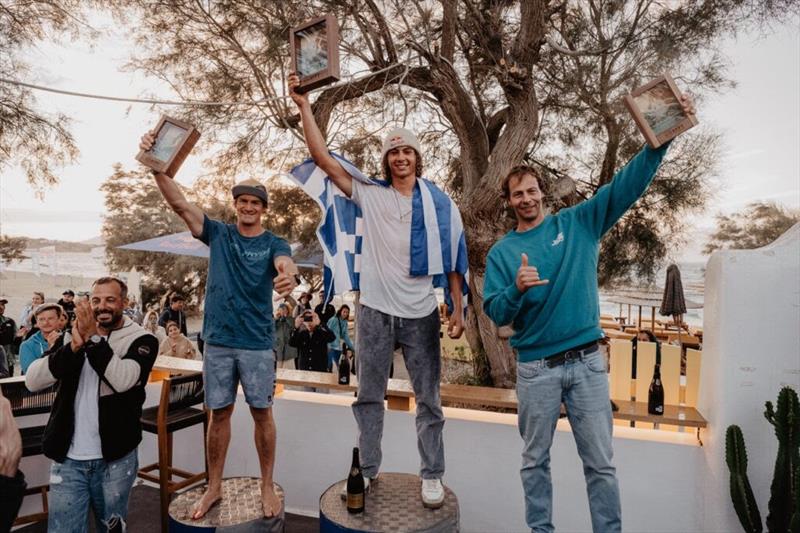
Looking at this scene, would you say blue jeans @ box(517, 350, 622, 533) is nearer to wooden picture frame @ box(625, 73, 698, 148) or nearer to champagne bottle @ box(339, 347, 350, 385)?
wooden picture frame @ box(625, 73, 698, 148)

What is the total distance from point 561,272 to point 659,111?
66 centimetres

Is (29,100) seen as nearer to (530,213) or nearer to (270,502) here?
(270,502)

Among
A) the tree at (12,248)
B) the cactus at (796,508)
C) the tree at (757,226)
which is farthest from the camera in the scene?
the tree at (12,248)

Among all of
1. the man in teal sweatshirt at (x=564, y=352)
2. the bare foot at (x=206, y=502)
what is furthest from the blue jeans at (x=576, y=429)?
the bare foot at (x=206, y=502)

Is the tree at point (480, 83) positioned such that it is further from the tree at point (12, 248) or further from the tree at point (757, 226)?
the tree at point (12, 248)

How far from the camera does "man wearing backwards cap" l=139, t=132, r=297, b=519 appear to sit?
2.28 meters

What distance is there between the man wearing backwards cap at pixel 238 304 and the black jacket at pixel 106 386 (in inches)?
11.7

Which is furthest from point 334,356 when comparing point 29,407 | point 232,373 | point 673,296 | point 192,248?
point 232,373

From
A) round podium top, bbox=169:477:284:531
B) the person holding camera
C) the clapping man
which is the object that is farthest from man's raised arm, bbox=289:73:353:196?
the person holding camera

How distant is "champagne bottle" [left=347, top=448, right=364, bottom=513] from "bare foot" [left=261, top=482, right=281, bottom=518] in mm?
400

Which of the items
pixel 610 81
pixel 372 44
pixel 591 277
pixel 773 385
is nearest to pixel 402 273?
pixel 591 277

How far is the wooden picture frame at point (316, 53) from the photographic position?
202 centimetres

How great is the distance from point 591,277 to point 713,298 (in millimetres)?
954

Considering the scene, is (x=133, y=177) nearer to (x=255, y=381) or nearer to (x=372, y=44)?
(x=372, y=44)
